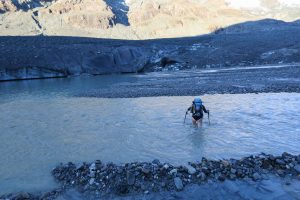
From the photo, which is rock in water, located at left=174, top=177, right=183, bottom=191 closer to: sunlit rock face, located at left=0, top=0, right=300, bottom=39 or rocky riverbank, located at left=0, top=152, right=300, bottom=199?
rocky riverbank, located at left=0, top=152, right=300, bottom=199

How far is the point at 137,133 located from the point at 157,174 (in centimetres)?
558

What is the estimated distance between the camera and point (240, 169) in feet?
29.9

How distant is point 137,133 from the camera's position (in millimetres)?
14523

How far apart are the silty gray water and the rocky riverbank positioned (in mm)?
719

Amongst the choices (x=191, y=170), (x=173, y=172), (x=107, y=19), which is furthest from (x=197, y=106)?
(x=107, y=19)

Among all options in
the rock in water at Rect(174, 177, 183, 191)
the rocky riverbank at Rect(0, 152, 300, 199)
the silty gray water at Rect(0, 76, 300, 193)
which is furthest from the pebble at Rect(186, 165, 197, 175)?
the silty gray water at Rect(0, 76, 300, 193)

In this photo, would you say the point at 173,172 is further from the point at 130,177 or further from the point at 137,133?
the point at 137,133

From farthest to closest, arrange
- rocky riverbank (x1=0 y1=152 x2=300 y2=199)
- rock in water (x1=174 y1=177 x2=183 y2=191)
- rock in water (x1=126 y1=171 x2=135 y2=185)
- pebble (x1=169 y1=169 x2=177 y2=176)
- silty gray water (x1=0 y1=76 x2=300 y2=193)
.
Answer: silty gray water (x1=0 y1=76 x2=300 y2=193) → pebble (x1=169 y1=169 x2=177 y2=176) → rock in water (x1=126 y1=171 x2=135 y2=185) → rocky riverbank (x1=0 y1=152 x2=300 y2=199) → rock in water (x1=174 y1=177 x2=183 y2=191)

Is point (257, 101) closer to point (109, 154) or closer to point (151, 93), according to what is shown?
point (151, 93)

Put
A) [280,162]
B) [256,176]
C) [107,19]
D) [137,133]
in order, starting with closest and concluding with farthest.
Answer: [256,176]
[280,162]
[137,133]
[107,19]

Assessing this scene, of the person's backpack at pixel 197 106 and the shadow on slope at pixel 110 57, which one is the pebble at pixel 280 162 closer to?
the person's backpack at pixel 197 106

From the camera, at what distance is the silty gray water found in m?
11.0

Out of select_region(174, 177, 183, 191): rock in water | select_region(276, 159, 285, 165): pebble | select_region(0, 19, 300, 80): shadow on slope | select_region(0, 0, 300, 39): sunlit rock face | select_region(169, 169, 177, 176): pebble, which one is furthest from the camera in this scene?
select_region(0, 0, 300, 39): sunlit rock face

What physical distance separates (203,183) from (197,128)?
605 centimetres
